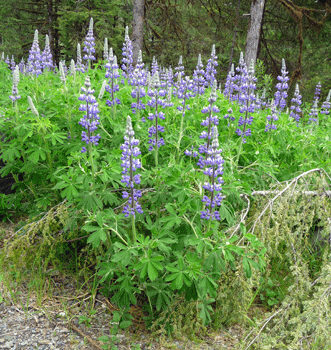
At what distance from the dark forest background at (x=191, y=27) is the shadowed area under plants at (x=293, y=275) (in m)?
5.24

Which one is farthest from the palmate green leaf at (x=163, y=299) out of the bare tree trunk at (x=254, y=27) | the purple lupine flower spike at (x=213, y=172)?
the bare tree trunk at (x=254, y=27)

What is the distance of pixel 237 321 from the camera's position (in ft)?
9.65

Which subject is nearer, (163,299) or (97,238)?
(97,238)

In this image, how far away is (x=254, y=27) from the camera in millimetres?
8742

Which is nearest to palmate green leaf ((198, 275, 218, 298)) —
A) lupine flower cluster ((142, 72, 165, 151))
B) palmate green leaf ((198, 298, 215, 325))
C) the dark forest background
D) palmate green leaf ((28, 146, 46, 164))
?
palmate green leaf ((198, 298, 215, 325))

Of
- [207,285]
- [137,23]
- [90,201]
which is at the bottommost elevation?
[207,285]

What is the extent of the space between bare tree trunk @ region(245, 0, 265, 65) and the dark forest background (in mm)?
271

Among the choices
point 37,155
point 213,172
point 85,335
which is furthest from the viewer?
point 37,155

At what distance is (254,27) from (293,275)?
310 inches

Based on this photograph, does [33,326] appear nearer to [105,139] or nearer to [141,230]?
[141,230]

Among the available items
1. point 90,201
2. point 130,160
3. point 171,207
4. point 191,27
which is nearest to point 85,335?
point 90,201

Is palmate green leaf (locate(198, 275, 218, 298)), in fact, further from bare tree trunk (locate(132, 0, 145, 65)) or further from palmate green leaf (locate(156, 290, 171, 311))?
bare tree trunk (locate(132, 0, 145, 65))

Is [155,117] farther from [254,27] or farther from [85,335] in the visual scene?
[254,27]

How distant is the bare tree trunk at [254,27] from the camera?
338 inches
